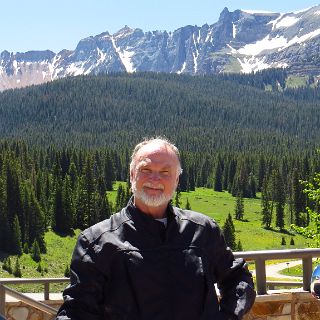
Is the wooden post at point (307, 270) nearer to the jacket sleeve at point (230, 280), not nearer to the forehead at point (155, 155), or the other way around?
the jacket sleeve at point (230, 280)

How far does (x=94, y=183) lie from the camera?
353 ft

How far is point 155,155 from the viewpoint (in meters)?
4.71

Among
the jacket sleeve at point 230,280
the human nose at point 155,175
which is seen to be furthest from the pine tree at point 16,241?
the human nose at point 155,175

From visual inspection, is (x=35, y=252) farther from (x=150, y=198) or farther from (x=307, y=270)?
(x=150, y=198)

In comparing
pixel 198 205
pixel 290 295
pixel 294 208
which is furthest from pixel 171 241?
pixel 198 205

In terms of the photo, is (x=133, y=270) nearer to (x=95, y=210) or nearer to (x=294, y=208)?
(x=95, y=210)

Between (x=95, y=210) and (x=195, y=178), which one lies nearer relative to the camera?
(x=95, y=210)

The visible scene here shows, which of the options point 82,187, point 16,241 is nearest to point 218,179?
point 82,187

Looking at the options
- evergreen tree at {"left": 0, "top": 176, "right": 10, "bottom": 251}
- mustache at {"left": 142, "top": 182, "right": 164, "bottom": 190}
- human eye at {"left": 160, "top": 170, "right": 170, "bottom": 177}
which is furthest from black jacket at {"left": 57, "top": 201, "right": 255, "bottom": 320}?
evergreen tree at {"left": 0, "top": 176, "right": 10, "bottom": 251}

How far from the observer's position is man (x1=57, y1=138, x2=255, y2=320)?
13.9 ft

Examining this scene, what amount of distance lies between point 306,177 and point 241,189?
2907 cm

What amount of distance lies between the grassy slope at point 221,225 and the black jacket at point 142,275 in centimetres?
5233

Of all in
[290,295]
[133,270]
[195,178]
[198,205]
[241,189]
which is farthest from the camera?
[195,178]

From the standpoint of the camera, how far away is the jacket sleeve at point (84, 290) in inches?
165
